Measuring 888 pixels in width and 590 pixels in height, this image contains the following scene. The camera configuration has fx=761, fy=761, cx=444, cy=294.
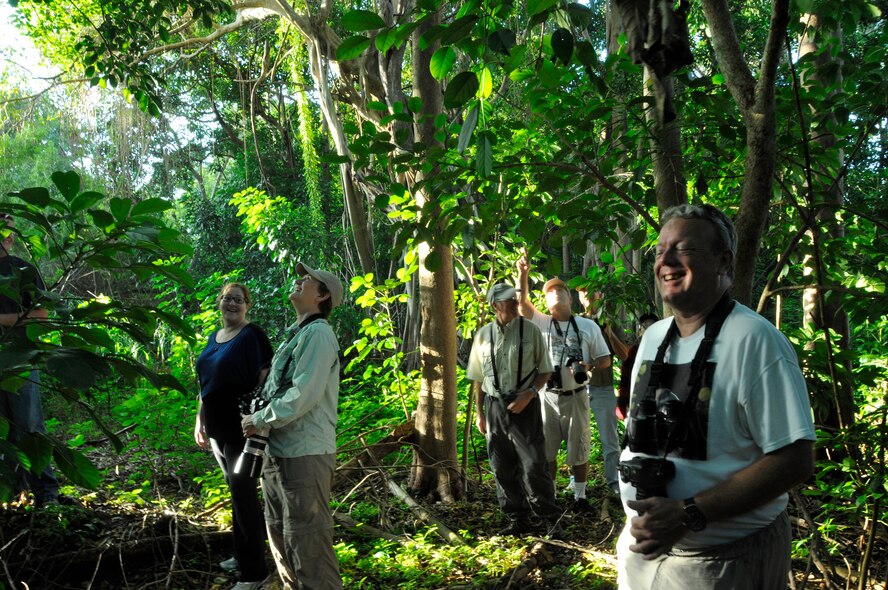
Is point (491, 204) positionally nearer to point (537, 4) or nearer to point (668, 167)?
point (668, 167)

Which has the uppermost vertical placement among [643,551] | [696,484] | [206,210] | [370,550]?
[206,210]

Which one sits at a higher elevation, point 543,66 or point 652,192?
point 543,66

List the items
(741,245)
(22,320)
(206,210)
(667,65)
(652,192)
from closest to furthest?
(22,320)
(667,65)
(741,245)
(652,192)
(206,210)

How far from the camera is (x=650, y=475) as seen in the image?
1.81 m

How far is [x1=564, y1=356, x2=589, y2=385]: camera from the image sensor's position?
6.21 metres

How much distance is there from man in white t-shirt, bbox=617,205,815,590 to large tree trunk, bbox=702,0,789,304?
0.55 m

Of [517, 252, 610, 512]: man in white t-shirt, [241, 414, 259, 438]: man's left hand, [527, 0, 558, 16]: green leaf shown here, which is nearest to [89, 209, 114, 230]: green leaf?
[527, 0, 558, 16]: green leaf

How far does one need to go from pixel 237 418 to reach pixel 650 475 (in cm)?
335

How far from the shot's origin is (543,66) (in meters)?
3.07

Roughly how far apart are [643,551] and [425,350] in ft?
16.4

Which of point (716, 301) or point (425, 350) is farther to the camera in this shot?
point (425, 350)

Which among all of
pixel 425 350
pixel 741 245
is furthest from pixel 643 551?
pixel 425 350

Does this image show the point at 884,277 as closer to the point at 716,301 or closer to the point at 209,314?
the point at 716,301

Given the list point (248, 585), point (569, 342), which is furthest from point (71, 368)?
point (569, 342)
